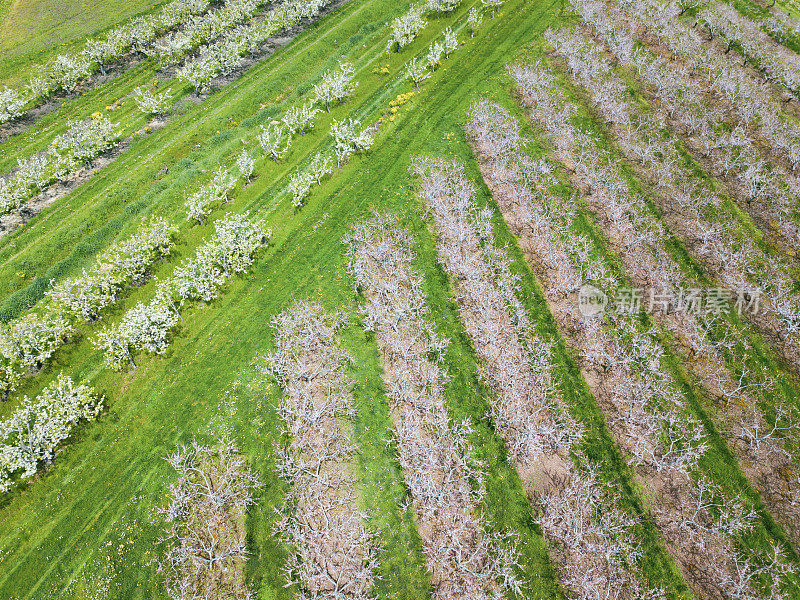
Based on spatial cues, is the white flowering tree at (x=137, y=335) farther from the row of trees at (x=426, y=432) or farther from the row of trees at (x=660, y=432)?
the row of trees at (x=660, y=432)

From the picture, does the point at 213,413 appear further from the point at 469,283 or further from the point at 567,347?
the point at 567,347

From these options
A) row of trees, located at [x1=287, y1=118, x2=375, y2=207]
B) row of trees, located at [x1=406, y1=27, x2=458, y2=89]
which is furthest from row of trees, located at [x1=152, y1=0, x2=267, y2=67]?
row of trees, located at [x1=406, y1=27, x2=458, y2=89]

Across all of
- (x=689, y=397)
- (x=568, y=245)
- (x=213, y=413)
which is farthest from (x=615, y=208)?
(x=213, y=413)

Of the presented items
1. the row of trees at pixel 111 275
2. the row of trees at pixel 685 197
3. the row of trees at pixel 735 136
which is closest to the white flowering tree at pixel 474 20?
the row of trees at pixel 685 197

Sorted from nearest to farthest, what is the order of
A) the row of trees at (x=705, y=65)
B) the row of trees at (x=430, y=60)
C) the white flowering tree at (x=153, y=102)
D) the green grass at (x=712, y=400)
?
the green grass at (x=712, y=400), the row of trees at (x=705, y=65), the white flowering tree at (x=153, y=102), the row of trees at (x=430, y=60)

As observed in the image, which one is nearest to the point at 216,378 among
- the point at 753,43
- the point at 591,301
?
the point at 591,301

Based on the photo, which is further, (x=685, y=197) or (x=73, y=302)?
(x=685, y=197)

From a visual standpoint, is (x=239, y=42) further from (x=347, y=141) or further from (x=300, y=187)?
(x=300, y=187)
